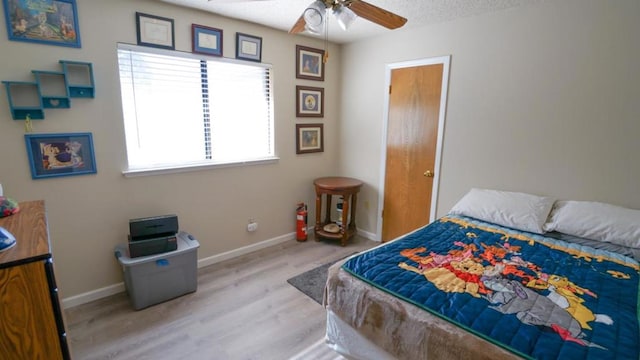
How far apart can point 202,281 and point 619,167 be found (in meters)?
3.38

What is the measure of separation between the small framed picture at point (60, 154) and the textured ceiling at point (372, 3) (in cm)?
131

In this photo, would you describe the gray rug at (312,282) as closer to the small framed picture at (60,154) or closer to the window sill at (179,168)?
the window sill at (179,168)

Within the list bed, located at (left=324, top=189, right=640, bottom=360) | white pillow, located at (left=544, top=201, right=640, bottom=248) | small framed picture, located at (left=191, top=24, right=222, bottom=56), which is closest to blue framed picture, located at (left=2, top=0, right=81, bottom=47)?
small framed picture, located at (left=191, top=24, right=222, bottom=56)

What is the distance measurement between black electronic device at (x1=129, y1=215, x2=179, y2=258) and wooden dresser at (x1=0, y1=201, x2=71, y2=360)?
1.25 metres

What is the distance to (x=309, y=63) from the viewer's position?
353cm

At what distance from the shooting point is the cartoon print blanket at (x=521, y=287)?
1163 millimetres

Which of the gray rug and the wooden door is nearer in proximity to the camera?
the gray rug

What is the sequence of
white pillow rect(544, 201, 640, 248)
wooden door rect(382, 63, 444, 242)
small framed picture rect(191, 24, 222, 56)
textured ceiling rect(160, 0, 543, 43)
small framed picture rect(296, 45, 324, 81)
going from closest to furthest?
white pillow rect(544, 201, 640, 248) < textured ceiling rect(160, 0, 543, 43) < small framed picture rect(191, 24, 222, 56) < wooden door rect(382, 63, 444, 242) < small framed picture rect(296, 45, 324, 81)

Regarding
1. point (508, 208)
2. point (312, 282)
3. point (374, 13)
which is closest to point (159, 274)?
point (312, 282)

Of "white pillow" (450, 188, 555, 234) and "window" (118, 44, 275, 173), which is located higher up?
"window" (118, 44, 275, 173)

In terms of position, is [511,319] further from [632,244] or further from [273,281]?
[273,281]

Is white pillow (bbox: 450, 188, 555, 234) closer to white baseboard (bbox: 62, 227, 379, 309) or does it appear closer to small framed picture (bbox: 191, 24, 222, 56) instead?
white baseboard (bbox: 62, 227, 379, 309)

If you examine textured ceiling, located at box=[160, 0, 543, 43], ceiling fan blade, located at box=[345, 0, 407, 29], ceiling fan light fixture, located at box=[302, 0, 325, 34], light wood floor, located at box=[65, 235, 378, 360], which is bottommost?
light wood floor, located at box=[65, 235, 378, 360]

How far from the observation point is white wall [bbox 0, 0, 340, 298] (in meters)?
2.07
